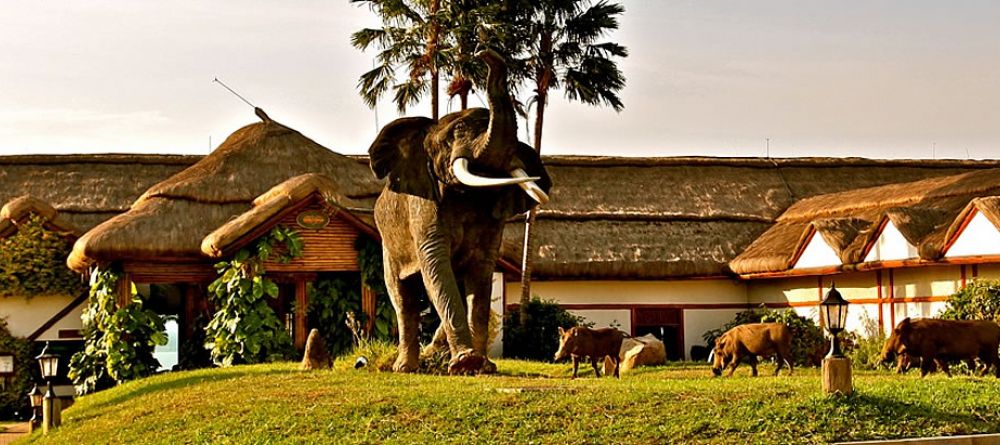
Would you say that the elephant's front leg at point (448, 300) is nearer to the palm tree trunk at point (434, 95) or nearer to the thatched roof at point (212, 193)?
the thatched roof at point (212, 193)

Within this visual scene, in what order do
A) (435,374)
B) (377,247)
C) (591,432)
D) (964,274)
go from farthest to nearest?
(377,247) → (964,274) → (435,374) → (591,432)

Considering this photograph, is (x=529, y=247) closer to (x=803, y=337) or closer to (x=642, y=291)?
(x=642, y=291)

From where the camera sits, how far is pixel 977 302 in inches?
789

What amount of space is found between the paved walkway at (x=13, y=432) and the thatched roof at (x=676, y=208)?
8.74 m

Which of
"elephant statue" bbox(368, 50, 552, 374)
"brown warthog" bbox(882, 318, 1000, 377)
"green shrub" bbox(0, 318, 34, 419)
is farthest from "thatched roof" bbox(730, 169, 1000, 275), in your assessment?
"green shrub" bbox(0, 318, 34, 419)

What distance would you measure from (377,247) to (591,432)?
12.5 metres

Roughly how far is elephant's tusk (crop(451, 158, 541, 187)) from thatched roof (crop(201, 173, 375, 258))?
8.93 meters

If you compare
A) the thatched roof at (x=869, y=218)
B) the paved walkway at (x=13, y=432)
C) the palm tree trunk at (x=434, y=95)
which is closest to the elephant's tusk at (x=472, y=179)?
the paved walkway at (x=13, y=432)

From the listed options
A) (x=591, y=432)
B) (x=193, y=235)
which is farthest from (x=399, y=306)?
(x=193, y=235)

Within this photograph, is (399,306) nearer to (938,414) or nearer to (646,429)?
(646,429)

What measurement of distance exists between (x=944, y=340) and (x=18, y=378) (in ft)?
58.3

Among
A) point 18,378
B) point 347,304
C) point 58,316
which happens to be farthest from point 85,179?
point 347,304

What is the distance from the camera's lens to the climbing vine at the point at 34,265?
26797 mm

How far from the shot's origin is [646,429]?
38.9 feet
